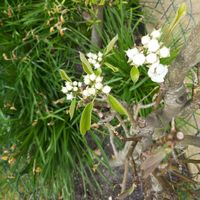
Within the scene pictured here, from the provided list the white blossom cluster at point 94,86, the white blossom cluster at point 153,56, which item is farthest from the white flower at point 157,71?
the white blossom cluster at point 94,86

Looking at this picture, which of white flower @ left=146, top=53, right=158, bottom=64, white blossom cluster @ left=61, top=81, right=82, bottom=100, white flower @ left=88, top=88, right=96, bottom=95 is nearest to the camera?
white flower @ left=146, top=53, right=158, bottom=64

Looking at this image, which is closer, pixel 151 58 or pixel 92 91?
pixel 151 58

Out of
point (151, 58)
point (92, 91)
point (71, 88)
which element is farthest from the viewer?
point (71, 88)

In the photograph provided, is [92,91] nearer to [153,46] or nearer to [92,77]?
[92,77]

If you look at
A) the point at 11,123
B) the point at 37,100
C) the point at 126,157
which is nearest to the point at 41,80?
the point at 37,100

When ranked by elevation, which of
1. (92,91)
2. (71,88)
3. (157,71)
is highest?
(157,71)

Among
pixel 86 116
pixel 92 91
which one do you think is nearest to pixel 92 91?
pixel 92 91

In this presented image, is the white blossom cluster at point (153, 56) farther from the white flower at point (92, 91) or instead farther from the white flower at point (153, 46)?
the white flower at point (92, 91)

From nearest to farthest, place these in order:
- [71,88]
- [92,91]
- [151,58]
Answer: [151,58] → [92,91] → [71,88]

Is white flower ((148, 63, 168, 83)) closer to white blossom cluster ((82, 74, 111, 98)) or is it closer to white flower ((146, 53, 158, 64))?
white flower ((146, 53, 158, 64))

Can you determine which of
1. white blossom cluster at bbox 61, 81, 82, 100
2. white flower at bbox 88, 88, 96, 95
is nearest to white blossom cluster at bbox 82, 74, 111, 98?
white flower at bbox 88, 88, 96, 95

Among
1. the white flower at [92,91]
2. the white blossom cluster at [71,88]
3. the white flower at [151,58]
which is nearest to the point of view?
the white flower at [151,58]

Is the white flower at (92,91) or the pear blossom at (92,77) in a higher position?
the pear blossom at (92,77)
